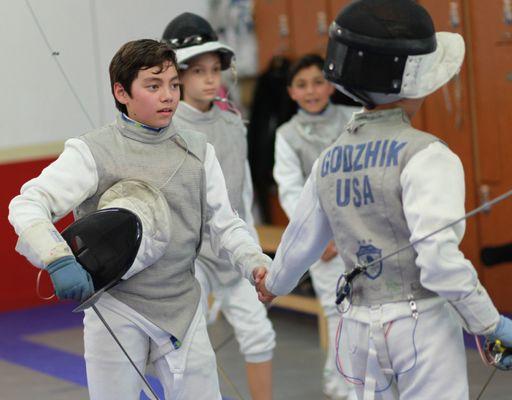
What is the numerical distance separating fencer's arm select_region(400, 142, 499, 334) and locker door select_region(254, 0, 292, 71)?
3.76 meters

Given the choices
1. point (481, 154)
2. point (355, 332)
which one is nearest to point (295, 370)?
point (481, 154)

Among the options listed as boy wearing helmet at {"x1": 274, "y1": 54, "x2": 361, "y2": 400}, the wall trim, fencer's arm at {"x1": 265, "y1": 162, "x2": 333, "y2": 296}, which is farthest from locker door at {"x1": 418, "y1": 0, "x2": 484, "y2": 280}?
fencer's arm at {"x1": 265, "y1": 162, "x2": 333, "y2": 296}

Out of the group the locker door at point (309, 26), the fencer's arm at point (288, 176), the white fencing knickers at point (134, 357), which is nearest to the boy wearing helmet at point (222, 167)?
the fencer's arm at point (288, 176)

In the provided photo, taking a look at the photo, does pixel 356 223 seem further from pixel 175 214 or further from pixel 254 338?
pixel 254 338

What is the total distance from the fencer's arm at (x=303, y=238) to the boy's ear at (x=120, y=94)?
0.50 metres

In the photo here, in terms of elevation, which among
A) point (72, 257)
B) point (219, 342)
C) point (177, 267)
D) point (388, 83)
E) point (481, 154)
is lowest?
point (219, 342)

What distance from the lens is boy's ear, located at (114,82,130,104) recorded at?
7.88ft

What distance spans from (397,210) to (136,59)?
75 centimetres

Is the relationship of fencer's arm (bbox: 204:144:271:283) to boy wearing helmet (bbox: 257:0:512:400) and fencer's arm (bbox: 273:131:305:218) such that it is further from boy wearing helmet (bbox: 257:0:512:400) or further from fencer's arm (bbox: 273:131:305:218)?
fencer's arm (bbox: 273:131:305:218)

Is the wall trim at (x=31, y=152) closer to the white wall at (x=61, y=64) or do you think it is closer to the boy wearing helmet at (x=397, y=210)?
the white wall at (x=61, y=64)

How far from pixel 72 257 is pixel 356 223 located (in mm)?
574

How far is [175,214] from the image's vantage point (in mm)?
2369

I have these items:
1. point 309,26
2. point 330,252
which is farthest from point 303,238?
point 309,26

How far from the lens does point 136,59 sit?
2.37m
